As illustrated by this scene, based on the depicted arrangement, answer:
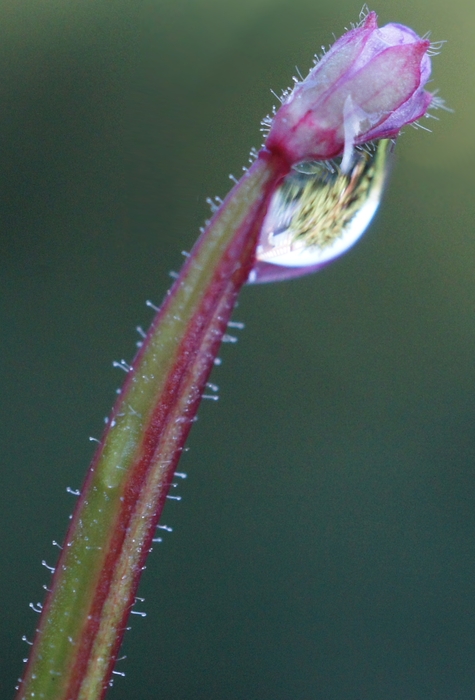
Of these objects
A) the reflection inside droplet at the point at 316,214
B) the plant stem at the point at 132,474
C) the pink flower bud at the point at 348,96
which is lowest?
the plant stem at the point at 132,474

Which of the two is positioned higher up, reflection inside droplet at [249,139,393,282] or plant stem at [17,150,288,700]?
reflection inside droplet at [249,139,393,282]

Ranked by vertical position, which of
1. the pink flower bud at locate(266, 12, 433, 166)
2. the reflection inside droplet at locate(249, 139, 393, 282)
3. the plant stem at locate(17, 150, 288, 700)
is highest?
the pink flower bud at locate(266, 12, 433, 166)

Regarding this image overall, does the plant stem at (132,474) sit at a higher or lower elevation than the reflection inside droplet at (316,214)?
lower

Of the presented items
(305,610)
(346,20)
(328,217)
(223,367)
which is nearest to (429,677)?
A: (305,610)
